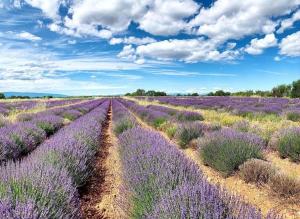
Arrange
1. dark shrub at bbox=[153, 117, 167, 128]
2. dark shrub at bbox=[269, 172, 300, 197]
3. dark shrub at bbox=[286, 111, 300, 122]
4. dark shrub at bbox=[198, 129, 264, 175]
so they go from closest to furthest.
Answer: dark shrub at bbox=[269, 172, 300, 197] → dark shrub at bbox=[198, 129, 264, 175] → dark shrub at bbox=[153, 117, 167, 128] → dark shrub at bbox=[286, 111, 300, 122]

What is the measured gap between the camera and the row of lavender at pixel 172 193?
2.24 m

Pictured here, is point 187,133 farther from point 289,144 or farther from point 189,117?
point 189,117

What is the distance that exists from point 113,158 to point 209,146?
88.1 inches

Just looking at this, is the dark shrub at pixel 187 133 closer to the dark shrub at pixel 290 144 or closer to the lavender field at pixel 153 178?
the lavender field at pixel 153 178

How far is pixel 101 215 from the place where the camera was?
4.09 m

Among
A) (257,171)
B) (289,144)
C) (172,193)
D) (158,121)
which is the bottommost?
(158,121)

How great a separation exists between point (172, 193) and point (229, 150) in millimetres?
3792

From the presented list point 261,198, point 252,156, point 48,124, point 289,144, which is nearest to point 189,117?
point 48,124

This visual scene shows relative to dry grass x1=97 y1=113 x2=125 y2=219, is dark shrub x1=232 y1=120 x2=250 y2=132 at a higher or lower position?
higher

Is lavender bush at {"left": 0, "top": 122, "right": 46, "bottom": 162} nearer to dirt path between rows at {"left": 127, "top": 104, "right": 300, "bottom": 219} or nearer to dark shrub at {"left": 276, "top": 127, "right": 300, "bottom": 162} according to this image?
dirt path between rows at {"left": 127, "top": 104, "right": 300, "bottom": 219}

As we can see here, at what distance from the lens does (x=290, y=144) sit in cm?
699

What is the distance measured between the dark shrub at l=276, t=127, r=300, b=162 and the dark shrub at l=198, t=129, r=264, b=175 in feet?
2.68

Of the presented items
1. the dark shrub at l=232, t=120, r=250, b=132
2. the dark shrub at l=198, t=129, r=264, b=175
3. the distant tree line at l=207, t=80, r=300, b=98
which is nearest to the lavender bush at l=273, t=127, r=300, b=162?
the dark shrub at l=198, t=129, r=264, b=175

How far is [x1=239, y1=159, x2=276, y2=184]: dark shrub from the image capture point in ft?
16.6
